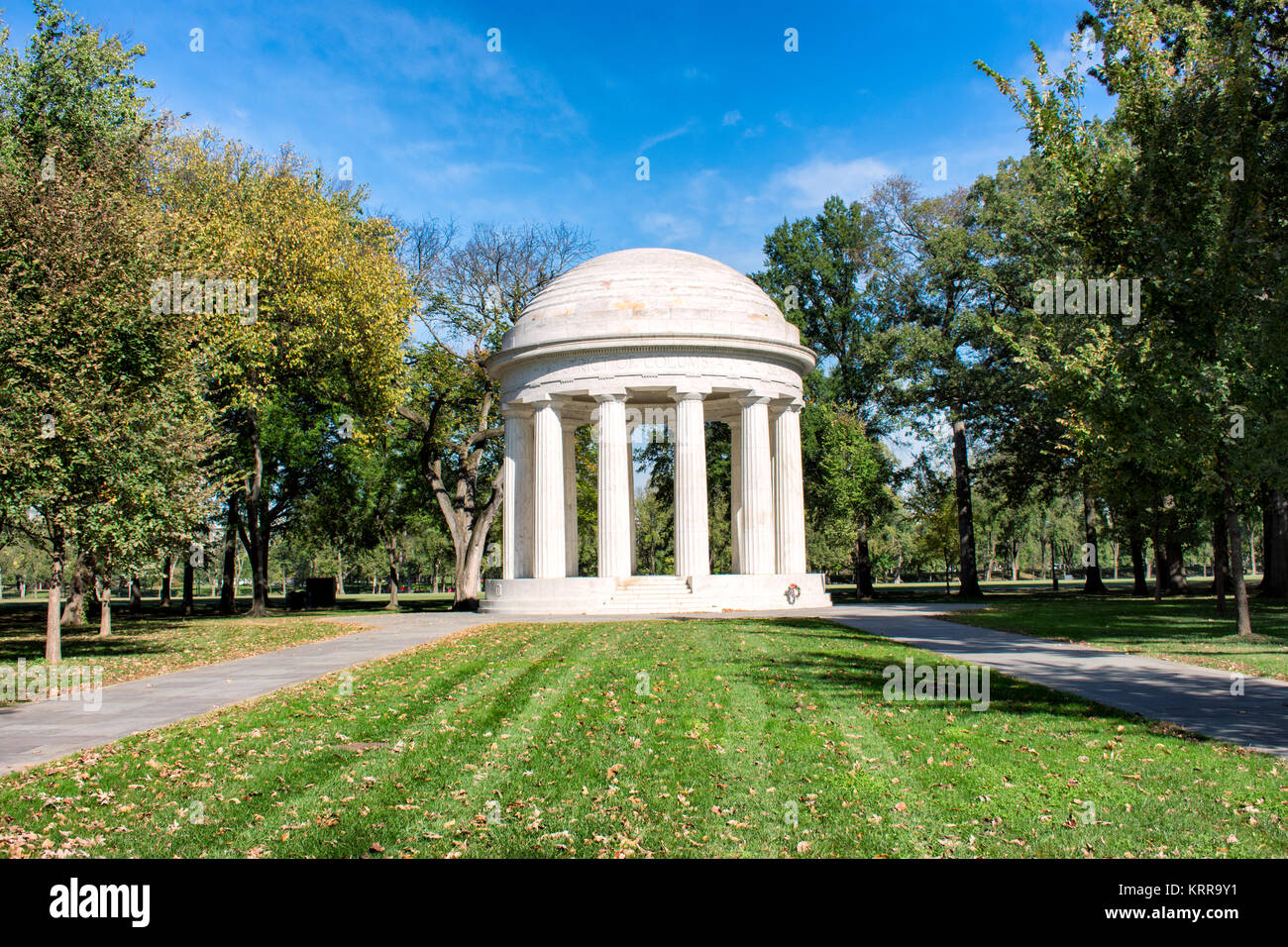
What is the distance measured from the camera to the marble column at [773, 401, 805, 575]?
4241 cm

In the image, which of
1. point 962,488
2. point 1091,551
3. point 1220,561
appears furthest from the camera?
point 962,488

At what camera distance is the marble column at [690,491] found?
129ft

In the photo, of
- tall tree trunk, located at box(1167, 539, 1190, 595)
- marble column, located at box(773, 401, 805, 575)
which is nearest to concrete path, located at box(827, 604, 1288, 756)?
marble column, located at box(773, 401, 805, 575)

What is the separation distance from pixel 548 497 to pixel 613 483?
117 inches

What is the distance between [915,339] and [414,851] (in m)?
50.2

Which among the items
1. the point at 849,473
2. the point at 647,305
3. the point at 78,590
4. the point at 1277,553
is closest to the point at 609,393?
the point at 647,305

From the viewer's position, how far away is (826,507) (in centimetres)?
5594

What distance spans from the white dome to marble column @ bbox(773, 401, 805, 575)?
160 inches

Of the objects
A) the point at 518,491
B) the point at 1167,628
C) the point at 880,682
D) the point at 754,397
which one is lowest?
the point at 1167,628

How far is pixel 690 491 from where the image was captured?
3953 cm

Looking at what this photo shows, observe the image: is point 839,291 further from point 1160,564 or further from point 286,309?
point 286,309

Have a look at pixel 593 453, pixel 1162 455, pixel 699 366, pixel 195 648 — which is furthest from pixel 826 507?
pixel 195 648

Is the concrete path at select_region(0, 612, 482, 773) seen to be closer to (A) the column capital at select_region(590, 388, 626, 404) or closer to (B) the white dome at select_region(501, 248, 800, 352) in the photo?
(A) the column capital at select_region(590, 388, 626, 404)
